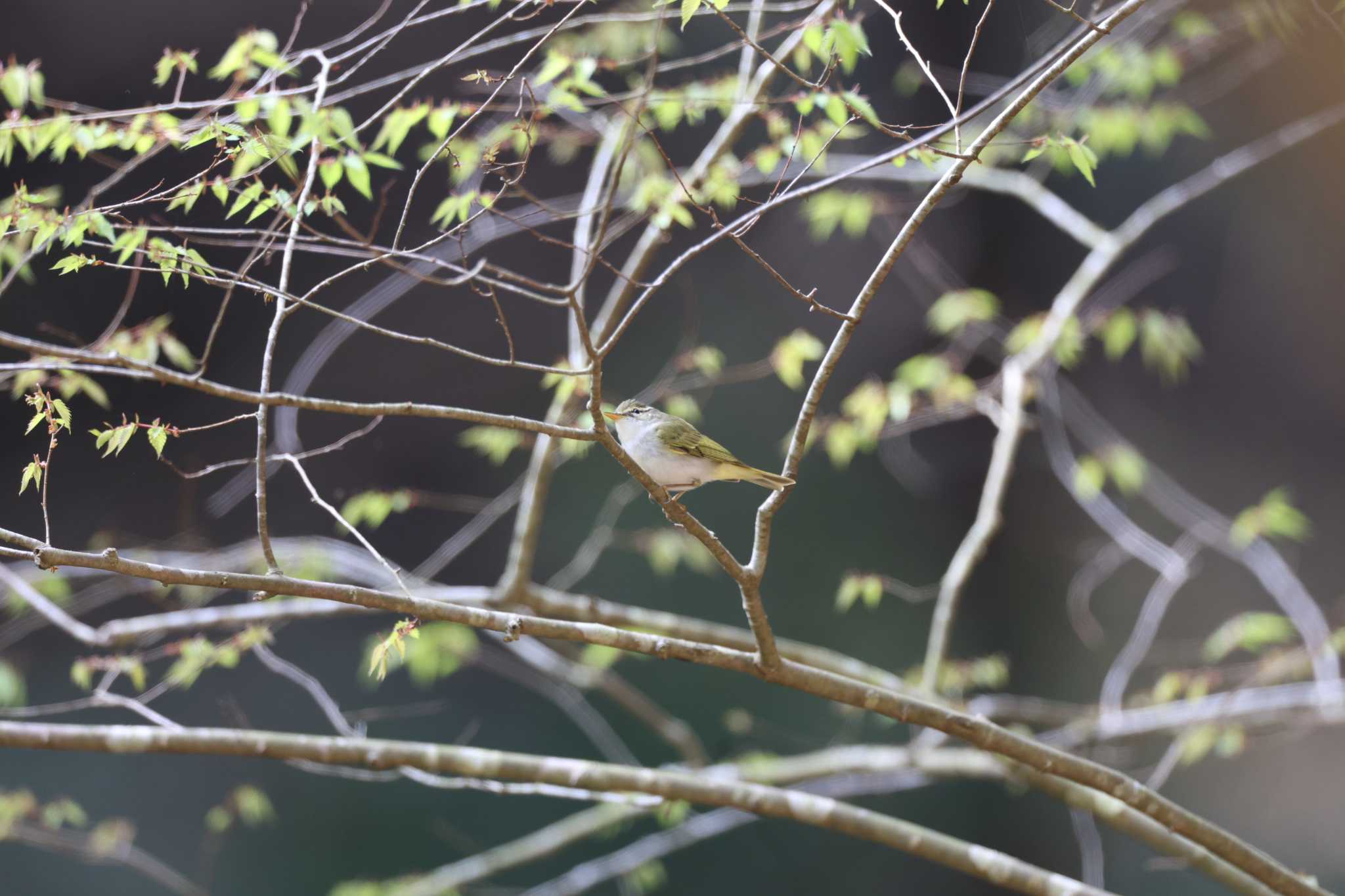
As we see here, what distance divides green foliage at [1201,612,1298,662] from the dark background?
0.40 feet

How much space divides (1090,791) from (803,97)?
168cm

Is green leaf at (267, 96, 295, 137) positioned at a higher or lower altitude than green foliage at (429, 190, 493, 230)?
higher

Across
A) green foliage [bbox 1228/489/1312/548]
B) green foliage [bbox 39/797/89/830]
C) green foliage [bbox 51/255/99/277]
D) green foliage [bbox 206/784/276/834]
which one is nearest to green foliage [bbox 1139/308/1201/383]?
green foliage [bbox 1228/489/1312/548]

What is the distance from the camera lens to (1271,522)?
11.3ft

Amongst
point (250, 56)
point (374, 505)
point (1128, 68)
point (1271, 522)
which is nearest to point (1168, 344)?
point (1271, 522)

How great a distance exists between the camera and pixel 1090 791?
2357 mm

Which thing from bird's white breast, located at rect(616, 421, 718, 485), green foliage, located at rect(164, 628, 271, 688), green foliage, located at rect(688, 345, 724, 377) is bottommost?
green foliage, located at rect(164, 628, 271, 688)

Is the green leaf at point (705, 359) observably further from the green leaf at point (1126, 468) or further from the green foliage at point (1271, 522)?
the green foliage at point (1271, 522)

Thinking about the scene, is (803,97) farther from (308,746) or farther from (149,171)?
(149,171)

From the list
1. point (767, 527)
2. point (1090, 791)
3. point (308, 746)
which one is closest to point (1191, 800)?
point (1090, 791)

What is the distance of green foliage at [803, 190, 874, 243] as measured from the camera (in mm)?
3564

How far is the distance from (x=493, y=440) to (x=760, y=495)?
4.07 feet

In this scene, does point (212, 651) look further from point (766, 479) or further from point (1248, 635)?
point (1248, 635)

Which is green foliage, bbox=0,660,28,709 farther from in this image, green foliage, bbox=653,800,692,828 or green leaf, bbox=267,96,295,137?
green leaf, bbox=267,96,295,137
